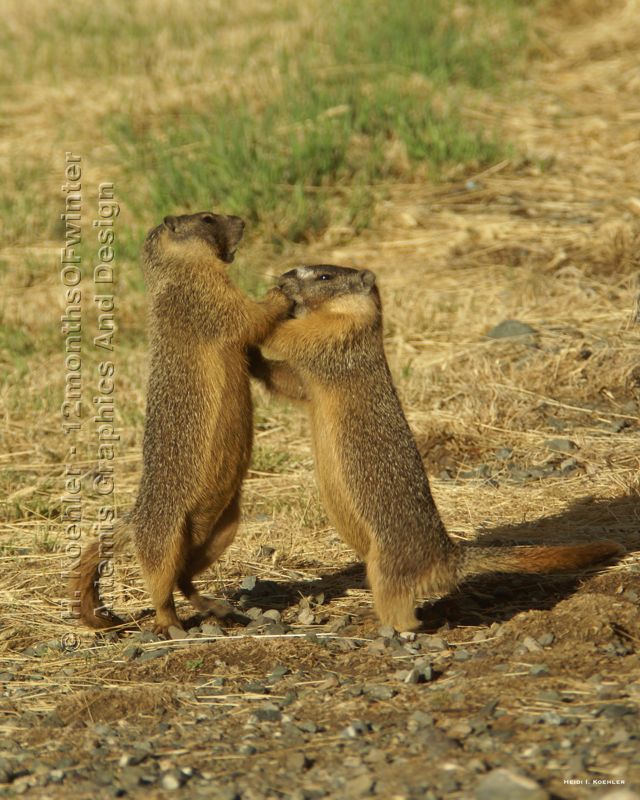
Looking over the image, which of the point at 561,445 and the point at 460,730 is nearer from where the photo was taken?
the point at 460,730

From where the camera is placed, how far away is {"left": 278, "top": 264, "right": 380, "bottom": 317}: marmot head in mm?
5691

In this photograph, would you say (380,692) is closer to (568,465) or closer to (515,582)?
(515,582)

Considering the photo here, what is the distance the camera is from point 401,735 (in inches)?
164

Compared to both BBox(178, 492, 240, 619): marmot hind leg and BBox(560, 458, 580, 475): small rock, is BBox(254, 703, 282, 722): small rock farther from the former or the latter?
BBox(560, 458, 580, 475): small rock

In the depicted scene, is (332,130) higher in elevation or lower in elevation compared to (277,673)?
higher

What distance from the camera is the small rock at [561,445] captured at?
7105 millimetres

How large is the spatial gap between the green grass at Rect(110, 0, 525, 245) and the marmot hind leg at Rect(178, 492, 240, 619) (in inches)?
193

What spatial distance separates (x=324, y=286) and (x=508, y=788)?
9.06 feet

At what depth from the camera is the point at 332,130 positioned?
428 inches

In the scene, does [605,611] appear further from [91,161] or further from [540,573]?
[91,161]

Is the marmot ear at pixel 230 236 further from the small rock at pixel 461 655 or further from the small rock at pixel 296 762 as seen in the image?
the small rock at pixel 296 762

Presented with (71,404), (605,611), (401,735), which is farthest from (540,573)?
(71,404)

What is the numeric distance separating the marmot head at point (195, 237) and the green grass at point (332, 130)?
13.9ft

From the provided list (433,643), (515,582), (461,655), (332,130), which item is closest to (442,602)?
(515,582)
